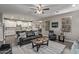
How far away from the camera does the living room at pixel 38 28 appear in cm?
184

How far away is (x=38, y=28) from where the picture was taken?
213 centimetres

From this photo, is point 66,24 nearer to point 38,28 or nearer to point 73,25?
point 73,25

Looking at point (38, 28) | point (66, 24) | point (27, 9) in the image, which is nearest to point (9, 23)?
point (27, 9)

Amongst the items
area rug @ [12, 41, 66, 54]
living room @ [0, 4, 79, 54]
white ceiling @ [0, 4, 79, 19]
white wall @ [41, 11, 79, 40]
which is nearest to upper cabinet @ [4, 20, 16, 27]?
living room @ [0, 4, 79, 54]

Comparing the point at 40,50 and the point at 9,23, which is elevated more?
the point at 9,23

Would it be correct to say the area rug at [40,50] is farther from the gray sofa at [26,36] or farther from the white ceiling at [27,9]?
the white ceiling at [27,9]

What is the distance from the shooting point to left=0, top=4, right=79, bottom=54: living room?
184cm

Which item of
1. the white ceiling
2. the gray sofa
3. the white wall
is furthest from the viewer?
the gray sofa

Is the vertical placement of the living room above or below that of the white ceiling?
below

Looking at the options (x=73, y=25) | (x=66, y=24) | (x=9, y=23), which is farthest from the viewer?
(x=66, y=24)

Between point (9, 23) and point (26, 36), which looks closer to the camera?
point (9, 23)

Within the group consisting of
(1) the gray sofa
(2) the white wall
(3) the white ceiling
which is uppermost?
(3) the white ceiling

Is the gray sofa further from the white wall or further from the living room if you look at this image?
the white wall
